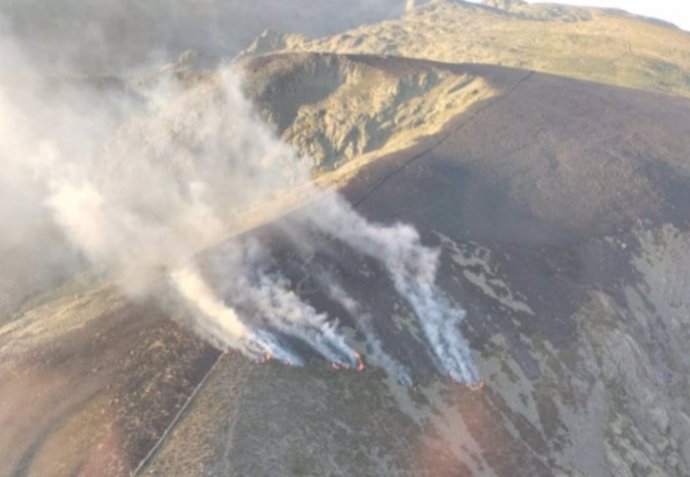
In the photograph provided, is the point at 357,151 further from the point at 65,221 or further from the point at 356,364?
the point at 356,364

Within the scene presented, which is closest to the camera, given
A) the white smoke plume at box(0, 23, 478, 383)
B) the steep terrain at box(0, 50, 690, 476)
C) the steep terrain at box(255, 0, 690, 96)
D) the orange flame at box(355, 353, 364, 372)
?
the steep terrain at box(0, 50, 690, 476)

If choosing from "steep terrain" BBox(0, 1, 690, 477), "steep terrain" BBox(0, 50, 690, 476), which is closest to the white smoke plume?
"steep terrain" BBox(0, 1, 690, 477)

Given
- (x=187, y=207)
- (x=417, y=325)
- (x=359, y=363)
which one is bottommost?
(x=187, y=207)

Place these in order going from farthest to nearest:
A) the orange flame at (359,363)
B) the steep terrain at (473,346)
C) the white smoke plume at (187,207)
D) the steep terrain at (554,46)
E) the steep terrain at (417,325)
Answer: the steep terrain at (554,46) → the white smoke plume at (187,207) → the orange flame at (359,363) → the steep terrain at (417,325) → the steep terrain at (473,346)

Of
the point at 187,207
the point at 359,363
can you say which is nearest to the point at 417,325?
the point at 359,363

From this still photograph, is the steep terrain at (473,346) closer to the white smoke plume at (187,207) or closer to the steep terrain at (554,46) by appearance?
the white smoke plume at (187,207)

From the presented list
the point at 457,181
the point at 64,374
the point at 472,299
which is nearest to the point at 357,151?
the point at 457,181

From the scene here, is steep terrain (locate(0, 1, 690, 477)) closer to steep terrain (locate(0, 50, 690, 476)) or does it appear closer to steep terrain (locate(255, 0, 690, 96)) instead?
steep terrain (locate(0, 50, 690, 476))

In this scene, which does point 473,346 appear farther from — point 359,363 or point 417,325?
point 359,363

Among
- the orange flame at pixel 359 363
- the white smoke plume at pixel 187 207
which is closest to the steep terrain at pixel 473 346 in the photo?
the orange flame at pixel 359 363
